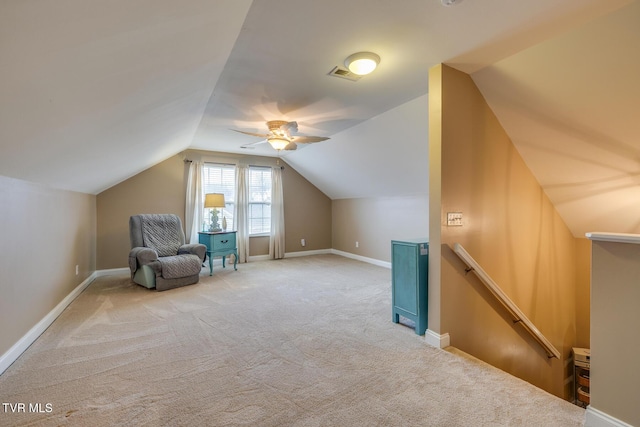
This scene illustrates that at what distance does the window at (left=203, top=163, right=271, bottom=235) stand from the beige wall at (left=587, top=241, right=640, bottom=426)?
572 cm

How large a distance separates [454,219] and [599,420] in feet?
4.92

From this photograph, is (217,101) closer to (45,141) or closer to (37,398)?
(45,141)

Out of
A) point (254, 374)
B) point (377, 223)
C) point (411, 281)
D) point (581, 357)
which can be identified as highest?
point (377, 223)

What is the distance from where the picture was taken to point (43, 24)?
1.01 meters

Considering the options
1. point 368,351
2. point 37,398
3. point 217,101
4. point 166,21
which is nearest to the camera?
point 166,21

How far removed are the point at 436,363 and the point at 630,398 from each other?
104cm

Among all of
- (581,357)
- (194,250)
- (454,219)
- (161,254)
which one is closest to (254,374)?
(454,219)

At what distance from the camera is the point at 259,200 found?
21.5ft

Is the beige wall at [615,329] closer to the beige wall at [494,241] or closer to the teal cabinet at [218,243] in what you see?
the beige wall at [494,241]

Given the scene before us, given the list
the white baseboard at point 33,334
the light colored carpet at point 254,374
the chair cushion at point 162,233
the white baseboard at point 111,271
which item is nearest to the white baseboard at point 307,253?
the chair cushion at point 162,233

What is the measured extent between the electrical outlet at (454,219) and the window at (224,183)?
4740mm

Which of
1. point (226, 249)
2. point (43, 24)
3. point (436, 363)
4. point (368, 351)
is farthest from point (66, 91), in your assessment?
point (226, 249)

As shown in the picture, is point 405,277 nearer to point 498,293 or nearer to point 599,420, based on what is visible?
point 498,293

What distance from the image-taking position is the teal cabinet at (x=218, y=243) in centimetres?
505
